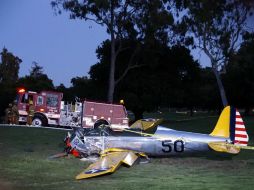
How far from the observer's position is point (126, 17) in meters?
44.6

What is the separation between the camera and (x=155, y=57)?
47125 mm

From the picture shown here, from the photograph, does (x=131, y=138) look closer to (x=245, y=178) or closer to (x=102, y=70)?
(x=245, y=178)

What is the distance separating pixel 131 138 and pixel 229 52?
33.4 meters

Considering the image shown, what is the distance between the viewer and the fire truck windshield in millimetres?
32688

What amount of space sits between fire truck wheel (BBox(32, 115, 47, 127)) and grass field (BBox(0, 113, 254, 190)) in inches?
543

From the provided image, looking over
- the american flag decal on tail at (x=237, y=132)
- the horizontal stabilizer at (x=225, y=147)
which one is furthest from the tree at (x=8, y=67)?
the horizontal stabilizer at (x=225, y=147)

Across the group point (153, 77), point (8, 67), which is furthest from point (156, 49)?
point (8, 67)

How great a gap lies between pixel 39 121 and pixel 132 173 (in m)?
20.5

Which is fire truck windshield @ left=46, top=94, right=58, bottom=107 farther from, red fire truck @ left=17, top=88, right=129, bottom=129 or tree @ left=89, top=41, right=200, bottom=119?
tree @ left=89, top=41, right=200, bottom=119

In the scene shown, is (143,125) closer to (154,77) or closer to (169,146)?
(169,146)

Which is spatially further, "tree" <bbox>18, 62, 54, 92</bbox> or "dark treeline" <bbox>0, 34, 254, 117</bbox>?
"tree" <bbox>18, 62, 54, 92</bbox>

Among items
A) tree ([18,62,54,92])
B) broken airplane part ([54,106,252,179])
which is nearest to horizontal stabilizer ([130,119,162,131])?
broken airplane part ([54,106,252,179])

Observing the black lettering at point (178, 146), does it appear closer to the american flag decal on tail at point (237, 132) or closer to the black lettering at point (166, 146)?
the black lettering at point (166, 146)

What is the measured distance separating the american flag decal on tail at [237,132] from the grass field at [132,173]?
2.31ft
